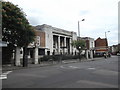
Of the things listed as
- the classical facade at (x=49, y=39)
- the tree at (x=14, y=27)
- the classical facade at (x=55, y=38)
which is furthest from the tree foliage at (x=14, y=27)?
the classical facade at (x=55, y=38)

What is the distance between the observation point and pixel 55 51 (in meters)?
52.6

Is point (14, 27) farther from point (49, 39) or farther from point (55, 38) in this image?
point (55, 38)

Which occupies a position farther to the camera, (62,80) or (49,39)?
(49,39)

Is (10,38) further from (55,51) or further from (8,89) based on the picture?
(55,51)

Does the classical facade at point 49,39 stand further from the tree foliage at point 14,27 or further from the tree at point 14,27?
the tree foliage at point 14,27

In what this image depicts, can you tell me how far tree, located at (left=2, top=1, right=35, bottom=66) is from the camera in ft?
62.0

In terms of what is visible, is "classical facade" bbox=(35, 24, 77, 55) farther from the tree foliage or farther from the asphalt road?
the asphalt road

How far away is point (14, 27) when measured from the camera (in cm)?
1917

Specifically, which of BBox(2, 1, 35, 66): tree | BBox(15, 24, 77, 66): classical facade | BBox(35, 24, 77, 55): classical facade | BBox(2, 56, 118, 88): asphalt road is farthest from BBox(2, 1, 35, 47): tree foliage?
BBox(35, 24, 77, 55): classical facade

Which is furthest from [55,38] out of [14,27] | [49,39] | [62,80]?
[62,80]

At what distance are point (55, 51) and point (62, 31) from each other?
24.5ft

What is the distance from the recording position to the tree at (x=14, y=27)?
18.9m

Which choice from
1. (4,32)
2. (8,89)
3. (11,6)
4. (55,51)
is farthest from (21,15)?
(55,51)

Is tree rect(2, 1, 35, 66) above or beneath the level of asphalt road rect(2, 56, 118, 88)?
above
